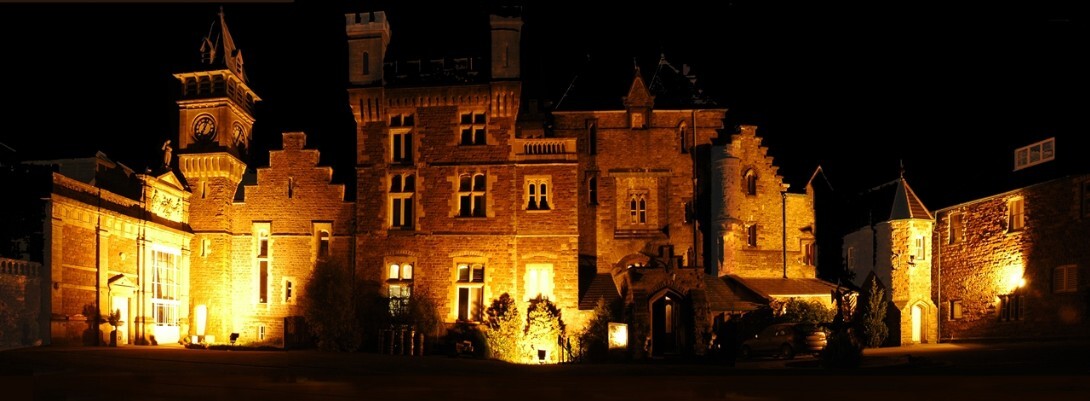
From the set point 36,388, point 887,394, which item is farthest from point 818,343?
point 36,388

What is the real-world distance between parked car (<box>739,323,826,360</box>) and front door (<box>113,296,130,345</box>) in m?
22.8

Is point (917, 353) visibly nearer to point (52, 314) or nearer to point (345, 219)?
point (345, 219)

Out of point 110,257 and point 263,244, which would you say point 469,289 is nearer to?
point 263,244

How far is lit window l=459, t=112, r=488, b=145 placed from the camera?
40.6 meters

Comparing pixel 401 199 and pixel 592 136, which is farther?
pixel 592 136

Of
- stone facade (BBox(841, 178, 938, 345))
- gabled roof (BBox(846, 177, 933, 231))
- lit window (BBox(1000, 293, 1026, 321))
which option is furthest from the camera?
gabled roof (BBox(846, 177, 933, 231))

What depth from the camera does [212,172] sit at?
139 ft

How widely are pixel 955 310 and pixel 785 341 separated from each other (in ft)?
39.8

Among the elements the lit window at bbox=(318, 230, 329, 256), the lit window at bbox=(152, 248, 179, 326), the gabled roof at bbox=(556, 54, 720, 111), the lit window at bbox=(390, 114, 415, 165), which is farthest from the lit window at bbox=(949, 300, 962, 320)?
the lit window at bbox=(152, 248, 179, 326)

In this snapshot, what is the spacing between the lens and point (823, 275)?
47281 millimetres

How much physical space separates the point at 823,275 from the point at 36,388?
36401 millimetres

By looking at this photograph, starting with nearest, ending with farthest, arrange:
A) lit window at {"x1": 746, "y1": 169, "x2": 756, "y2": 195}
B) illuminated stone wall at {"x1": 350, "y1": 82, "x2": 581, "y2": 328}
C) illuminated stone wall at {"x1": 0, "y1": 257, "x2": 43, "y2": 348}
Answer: illuminated stone wall at {"x1": 0, "y1": 257, "x2": 43, "y2": 348} → illuminated stone wall at {"x1": 350, "y1": 82, "x2": 581, "y2": 328} → lit window at {"x1": 746, "y1": 169, "x2": 756, "y2": 195}

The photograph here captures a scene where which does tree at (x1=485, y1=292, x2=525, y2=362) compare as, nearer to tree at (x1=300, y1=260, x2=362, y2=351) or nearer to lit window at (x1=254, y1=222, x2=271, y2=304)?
tree at (x1=300, y1=260, x2=362, y2=351)

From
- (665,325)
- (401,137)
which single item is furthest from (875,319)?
(401,137)
